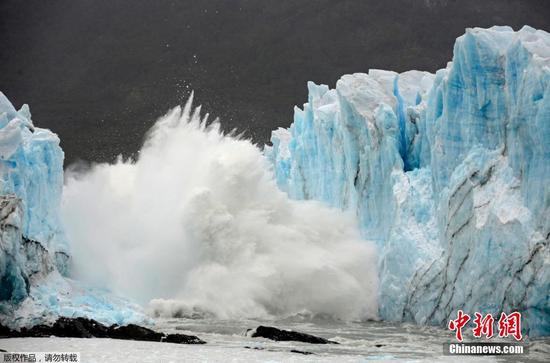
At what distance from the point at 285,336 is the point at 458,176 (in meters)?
6.21

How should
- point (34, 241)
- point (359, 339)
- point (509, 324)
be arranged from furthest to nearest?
point (34, 241), point (359, 339), point (509, 324)

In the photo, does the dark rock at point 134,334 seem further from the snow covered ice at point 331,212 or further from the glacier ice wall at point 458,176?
the glacier ice wall at point 458,176

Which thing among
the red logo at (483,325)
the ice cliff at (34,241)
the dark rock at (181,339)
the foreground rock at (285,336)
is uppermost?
the ice cliff at (34,241)

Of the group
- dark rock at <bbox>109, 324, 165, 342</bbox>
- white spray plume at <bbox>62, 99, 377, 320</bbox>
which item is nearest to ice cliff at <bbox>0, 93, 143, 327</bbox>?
dark rock at <bbox>109, 324, 165, 342</bbox>

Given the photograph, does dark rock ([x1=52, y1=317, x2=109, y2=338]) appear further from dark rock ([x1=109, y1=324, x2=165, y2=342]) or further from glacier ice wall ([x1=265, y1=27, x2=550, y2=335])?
glacier ice wall ([x1=265, y1=27, x2=550, y2=335])

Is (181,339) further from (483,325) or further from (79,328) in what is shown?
(483,325)

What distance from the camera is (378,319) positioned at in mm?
22562

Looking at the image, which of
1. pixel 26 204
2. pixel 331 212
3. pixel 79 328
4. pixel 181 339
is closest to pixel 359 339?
pixel 181 339

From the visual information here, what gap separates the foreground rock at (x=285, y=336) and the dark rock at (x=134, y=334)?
221 cm

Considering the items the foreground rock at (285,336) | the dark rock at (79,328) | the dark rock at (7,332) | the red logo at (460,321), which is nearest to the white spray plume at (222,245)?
the red logo at (460,321)

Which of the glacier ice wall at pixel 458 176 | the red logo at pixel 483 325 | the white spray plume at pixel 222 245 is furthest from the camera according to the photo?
the white spray plume at pixel 222 245

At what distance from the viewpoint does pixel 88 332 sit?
16.4 meters

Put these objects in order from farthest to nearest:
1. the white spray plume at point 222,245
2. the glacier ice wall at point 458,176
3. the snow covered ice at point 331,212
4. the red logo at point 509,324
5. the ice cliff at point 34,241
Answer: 1. the white spray plume at point 222,245
2. the snow covered ice at point 331,212
3. the glacier ice wall at point 458,176
4. the red logo at point 509,324
5. the ice cliff at point 34,241

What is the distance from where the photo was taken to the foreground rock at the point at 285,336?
17.0 m
